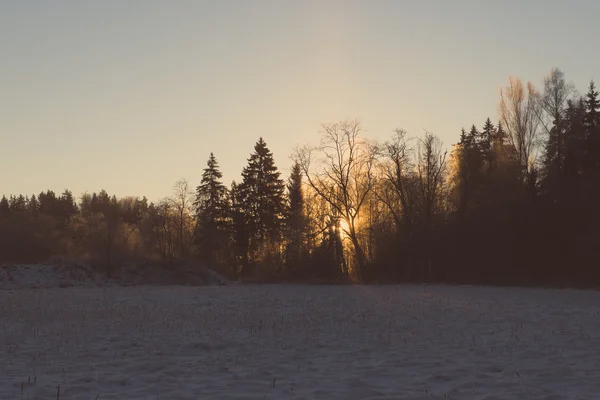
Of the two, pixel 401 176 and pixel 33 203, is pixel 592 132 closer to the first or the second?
pixel 401 176

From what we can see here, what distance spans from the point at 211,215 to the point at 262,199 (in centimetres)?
672

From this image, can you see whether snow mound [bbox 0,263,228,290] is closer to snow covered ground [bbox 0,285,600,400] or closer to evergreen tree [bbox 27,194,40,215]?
snow covered ground [bbox 0,285,600,400]

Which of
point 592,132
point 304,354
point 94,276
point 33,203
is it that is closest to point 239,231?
point 94,276

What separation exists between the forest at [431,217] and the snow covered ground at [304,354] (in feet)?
77.6

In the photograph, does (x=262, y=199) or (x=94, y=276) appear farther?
(x=262, y=199)

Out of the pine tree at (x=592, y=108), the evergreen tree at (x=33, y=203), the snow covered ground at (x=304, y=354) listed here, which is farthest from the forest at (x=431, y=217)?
the evergreen tree at (x=33, y=203)

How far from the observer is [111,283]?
45000 millimetres

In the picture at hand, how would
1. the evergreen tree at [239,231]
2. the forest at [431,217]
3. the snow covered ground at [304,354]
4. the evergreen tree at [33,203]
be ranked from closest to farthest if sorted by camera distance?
the snow covered ground at [304,354] < the forest at [431,217] < the evergreen tree at [239,231] < the evergreen tree at [33,203]

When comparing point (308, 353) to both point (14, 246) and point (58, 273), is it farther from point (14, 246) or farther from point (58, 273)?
point (14, 246)

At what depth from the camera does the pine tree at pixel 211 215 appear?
66.6m

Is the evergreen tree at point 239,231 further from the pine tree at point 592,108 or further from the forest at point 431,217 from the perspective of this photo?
the pine tree at point 592,108

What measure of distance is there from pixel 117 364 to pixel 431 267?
38.3 m

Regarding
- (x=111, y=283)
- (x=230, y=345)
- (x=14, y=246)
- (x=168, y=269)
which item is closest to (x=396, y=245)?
(x=168, y=269)

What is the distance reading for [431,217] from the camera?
1969 inches
